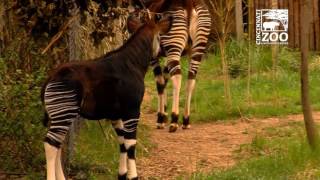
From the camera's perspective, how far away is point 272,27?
13227mm

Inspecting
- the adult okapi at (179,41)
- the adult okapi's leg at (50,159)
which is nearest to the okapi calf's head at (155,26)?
the adult okapi's leg at (50,159)

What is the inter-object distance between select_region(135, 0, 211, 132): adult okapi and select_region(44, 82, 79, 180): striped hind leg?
142 inches

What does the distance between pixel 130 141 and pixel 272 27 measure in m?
7.69

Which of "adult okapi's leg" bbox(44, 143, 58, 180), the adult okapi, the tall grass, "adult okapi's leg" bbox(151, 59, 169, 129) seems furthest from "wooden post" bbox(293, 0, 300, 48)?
"adult okapi's leg" bbox(44, 143, 58, 180)

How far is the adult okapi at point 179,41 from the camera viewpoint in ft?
30.1

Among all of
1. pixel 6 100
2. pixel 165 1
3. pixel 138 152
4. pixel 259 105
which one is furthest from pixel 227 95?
pixel 6 100

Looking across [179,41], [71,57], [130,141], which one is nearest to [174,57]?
[179,41]

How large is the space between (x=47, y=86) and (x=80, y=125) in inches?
83.0

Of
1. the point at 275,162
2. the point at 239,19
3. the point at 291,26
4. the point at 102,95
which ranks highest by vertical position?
the point at 239,19

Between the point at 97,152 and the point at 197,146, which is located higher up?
the point at 97,152

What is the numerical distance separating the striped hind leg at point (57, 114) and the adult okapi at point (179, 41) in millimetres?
3609

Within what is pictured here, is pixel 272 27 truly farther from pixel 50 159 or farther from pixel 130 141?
pixel 50 159

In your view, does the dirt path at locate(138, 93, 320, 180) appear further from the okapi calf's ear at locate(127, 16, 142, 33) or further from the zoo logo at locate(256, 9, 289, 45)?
the zoo logo at locate(256, 9, 289, 45)

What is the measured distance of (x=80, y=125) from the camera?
7746 millimetres
